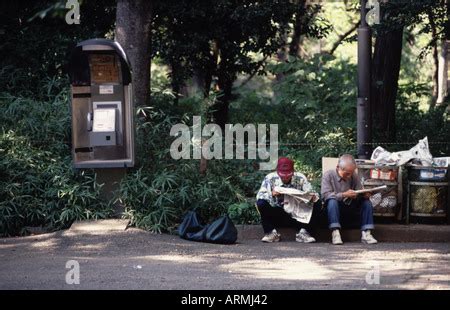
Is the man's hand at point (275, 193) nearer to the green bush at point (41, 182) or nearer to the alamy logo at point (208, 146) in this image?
the alamy logo at point (208, 146)

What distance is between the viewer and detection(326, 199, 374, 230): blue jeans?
1070 centimetres

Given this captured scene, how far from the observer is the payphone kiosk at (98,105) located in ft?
39.3

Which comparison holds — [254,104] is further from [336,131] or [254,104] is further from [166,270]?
[166,270]

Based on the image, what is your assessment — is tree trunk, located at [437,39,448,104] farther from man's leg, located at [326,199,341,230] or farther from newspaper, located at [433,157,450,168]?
man's leg, located at [326,199,341,230]

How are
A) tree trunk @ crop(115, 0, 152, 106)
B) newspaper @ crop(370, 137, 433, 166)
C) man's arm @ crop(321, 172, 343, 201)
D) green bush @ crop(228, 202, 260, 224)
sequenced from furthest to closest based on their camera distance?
tree trunk @ crop(115, 0, 152, 106) → green bush @ crop(228, 202, 260, 224) → newspaper @ crop(370, 137, 433, 166) → man's arm @ crop(321, 172, 343, 201)

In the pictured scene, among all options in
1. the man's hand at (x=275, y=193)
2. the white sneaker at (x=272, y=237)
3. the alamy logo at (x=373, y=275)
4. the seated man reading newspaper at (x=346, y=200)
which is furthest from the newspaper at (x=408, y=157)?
the alamy logo at (x=373, y=275)

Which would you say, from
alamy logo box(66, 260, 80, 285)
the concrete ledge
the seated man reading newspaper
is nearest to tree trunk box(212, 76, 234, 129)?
the concrete ledge

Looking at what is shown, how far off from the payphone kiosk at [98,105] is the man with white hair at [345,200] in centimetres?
277

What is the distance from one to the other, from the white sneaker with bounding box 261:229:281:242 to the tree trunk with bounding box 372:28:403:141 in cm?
541

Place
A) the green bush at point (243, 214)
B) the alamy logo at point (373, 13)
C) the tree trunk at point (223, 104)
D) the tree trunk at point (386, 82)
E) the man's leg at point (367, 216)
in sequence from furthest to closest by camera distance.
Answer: the tree trunk at point (223, 104) → the tree trunk at point (386, 82) → the alamy logo at point (373, 13) → the green bush at point (243, 214) → the man's leg at point (367, 216)

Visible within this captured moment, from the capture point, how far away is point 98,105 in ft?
40.1

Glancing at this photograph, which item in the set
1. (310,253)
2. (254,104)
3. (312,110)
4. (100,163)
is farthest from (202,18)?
(310,253)

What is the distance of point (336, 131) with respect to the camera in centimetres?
1609

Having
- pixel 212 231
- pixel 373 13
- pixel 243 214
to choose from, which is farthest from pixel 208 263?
pixel 373 13
